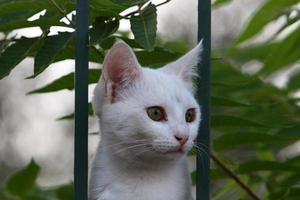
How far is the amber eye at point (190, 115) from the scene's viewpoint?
5.07 feet

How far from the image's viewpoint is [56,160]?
17.0 ft

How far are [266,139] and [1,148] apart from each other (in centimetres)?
371

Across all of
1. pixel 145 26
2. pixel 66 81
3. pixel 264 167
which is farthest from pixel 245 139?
pixel 145 26

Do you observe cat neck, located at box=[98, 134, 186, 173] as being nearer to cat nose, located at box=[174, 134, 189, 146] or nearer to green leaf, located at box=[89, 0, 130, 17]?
cat nose, located at box=[174, 134, 189, 146]

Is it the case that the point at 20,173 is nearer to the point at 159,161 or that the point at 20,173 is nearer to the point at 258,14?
the point at 159,161

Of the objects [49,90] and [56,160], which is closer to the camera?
[49,90]

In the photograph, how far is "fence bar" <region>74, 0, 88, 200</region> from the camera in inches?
54.5

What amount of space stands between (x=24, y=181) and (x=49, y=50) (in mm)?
660

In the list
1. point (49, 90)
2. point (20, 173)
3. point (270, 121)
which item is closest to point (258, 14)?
point (270, 121)

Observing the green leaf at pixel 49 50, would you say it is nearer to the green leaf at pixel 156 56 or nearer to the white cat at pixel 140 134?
the white cat at pixel 140 134

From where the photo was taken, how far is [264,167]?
6.05 ft

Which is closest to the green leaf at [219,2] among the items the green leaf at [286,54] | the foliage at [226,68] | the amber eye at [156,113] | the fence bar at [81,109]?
the foliage at [226,68]

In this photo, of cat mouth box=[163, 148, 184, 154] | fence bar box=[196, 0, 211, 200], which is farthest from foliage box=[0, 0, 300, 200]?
cat mouth box=[163, 148, 184, 154]

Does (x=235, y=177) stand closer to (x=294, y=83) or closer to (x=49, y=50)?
(x=294, y=83)
